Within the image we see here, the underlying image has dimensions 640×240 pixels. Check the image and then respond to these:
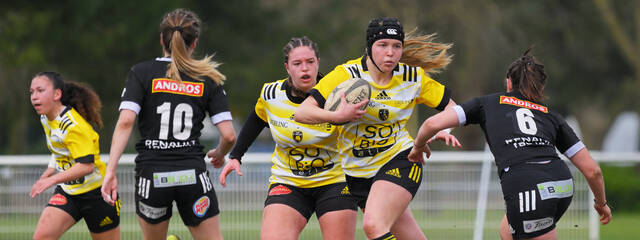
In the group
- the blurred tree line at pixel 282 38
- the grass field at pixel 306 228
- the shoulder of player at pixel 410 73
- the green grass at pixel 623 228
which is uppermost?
the blurred tree line at pixel 282 38

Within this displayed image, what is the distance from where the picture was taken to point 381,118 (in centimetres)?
638


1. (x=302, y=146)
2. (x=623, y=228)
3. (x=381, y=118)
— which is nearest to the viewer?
(x=381, y=118)

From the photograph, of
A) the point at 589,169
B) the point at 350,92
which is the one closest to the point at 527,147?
the point at 589,169

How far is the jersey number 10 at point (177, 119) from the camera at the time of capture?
6410 mm

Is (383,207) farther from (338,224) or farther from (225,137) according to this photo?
(225,137)

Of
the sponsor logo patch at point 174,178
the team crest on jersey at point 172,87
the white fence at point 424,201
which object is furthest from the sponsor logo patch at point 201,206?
the white fence at point 424,201

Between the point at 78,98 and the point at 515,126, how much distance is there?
359 centimetres

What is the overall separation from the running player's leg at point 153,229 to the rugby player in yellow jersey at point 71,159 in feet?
2.49

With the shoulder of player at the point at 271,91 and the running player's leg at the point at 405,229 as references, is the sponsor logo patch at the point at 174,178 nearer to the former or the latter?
the shoulder of player at the point at 271,91

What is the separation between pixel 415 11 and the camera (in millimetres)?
24750

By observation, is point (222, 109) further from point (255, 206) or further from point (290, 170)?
point (255, 206)

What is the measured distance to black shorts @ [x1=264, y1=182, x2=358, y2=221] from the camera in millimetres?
6523

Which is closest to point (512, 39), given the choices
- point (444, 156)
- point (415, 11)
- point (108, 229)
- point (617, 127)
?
point (415, 11)

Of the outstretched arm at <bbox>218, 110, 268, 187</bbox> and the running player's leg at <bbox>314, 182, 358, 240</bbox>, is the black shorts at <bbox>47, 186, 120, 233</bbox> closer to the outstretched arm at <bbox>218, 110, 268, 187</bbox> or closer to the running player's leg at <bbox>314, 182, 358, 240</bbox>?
the outstretched arm at <bbox>218, 110, 268, 187</bbox>
